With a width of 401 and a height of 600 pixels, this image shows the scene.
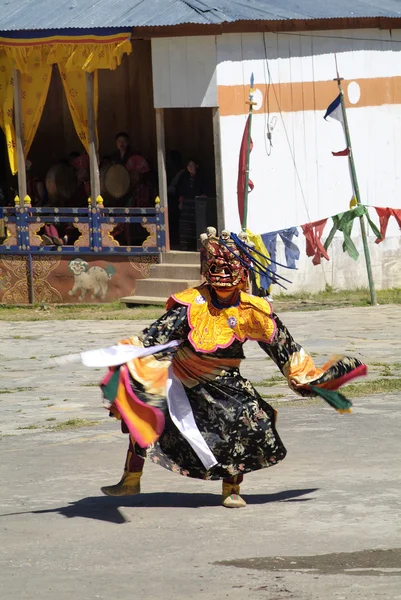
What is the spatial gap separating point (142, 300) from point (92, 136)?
2412mm

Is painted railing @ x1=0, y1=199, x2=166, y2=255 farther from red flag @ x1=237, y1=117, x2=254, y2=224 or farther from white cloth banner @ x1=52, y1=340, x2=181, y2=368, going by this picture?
white cloth banner @ x1=52, y1=340, x2=181, y2=368

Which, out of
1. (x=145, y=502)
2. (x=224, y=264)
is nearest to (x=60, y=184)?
(x=145, y=502)

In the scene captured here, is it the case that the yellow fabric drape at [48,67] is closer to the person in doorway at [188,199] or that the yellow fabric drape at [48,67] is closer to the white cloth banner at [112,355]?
the person in doorway at [188,199]

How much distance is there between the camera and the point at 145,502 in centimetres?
740

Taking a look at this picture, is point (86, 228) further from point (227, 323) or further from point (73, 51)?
point (227, 323)

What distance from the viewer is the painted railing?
17562 millimetres

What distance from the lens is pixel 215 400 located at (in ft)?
23.2

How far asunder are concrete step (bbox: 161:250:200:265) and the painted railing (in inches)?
4.7

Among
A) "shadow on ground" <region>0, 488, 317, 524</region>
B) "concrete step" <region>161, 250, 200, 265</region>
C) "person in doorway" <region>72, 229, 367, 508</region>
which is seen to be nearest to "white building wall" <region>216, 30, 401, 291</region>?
"concrete step" <region>161, 250, 200, 265</region>

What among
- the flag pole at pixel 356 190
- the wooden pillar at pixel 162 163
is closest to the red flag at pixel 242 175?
the wooden pillar at pixel 162 163

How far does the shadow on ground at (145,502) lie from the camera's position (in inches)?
283

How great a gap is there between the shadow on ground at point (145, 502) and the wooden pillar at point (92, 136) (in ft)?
34.4

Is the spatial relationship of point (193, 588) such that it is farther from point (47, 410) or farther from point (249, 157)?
point (249, 157)

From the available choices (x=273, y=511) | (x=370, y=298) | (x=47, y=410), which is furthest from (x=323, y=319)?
(x=273, y=511)
